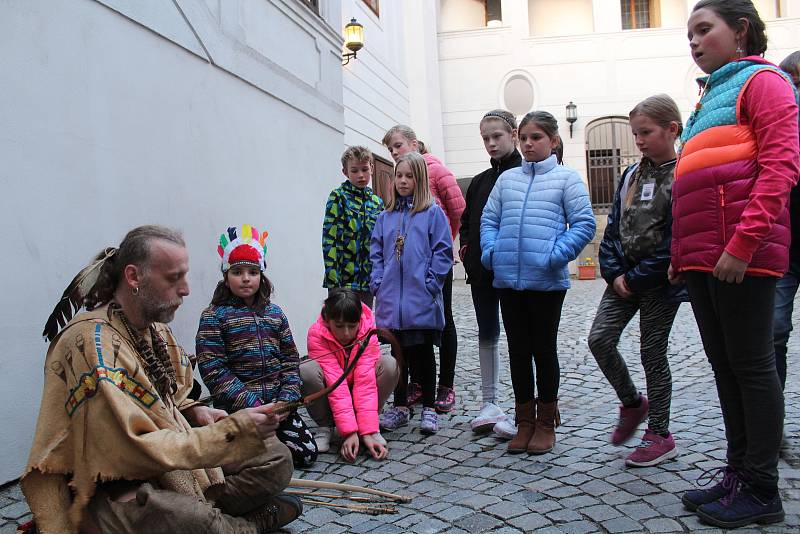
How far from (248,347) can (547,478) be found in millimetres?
1710

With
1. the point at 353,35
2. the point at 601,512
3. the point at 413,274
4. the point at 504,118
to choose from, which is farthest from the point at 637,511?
the point at 353,35

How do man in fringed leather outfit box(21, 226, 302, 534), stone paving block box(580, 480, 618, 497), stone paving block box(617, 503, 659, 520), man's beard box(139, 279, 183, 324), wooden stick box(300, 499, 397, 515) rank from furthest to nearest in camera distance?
1. stone paving block box(580, 480, 618, 497)
2. wooden stick box(300, 499, 397, 515)
3. stone paving block box(617, 503, 659, 520)
4. man's beard box(139, 279, 183, 324)
5. man in fringed leather outfit box(21, 226, 302, 534)

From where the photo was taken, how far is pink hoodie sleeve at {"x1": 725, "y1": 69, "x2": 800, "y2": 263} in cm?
248

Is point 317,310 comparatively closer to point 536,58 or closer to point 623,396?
point 623,396

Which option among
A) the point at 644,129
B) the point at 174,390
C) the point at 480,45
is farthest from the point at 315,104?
the point at 480,45

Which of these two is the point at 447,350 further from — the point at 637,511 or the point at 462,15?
the point at 462,15

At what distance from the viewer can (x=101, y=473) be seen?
2.15 metres

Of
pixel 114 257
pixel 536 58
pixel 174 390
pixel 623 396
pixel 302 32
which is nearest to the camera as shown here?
pixel 114 257

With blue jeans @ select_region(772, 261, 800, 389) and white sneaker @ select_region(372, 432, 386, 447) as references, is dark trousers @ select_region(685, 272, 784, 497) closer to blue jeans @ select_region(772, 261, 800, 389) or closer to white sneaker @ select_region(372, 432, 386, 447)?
blue jeans @ select_region(772, 261, 800, 389)

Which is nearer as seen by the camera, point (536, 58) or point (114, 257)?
point (114, 257)

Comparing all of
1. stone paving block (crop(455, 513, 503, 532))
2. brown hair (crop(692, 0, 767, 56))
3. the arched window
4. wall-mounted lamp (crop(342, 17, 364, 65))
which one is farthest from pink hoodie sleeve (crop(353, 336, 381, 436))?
the arched window

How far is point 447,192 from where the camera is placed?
201 inches

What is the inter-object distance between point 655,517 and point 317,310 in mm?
4911

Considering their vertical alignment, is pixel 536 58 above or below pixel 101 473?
above
